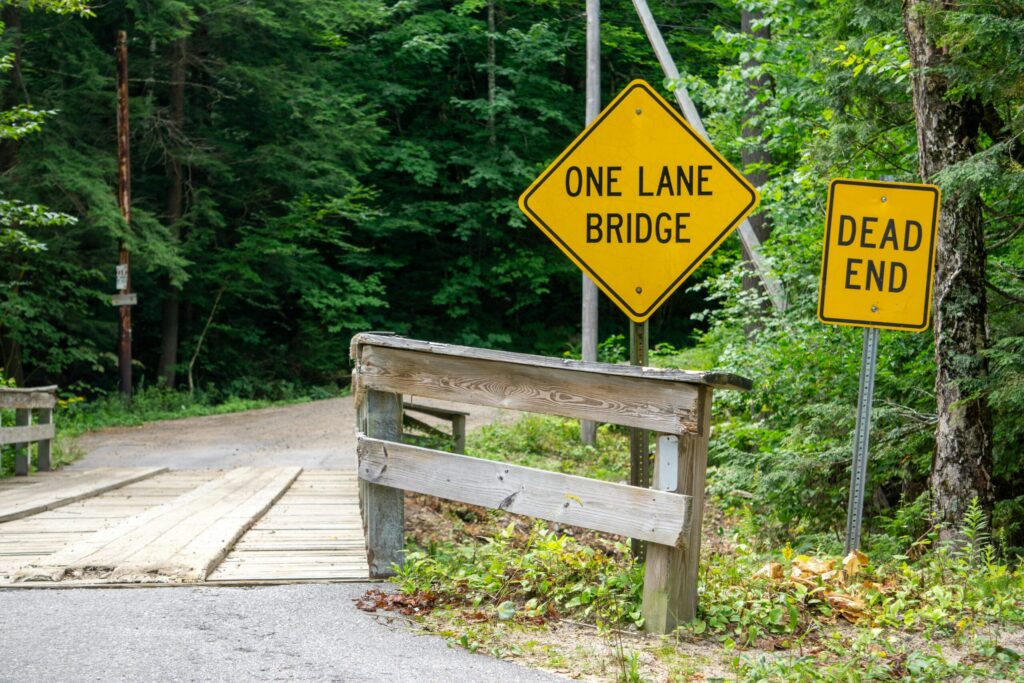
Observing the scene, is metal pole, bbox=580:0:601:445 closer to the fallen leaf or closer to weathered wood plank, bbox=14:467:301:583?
weathered wood plank, bbox=14:467:301:583

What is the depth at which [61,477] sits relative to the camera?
41.1ft

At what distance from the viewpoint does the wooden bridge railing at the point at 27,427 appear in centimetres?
1205

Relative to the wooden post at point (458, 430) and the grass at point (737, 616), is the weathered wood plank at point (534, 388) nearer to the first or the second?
the grass at point (737, 616)

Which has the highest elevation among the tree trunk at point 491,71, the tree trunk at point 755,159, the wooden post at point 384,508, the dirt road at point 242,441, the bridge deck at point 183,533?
the tree trunk at point 491,71

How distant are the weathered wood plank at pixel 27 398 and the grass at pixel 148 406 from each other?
3.90 meters

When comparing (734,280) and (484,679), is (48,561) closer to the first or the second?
(484,679)

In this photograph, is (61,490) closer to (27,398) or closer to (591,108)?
(27,398)

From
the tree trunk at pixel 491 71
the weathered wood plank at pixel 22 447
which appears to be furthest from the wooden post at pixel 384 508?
the tree trunk at pixel 491 71

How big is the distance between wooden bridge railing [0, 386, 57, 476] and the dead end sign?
9.20 meters

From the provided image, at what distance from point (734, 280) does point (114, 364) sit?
17.1 metres

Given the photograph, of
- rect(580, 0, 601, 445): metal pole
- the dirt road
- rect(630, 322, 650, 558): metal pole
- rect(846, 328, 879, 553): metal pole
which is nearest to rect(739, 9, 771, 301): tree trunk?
rect(580, 0, 601, 445): metal pole

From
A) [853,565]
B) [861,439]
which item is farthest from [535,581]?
[861,439]

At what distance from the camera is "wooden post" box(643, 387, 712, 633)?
4902mm

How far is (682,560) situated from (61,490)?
740cm
